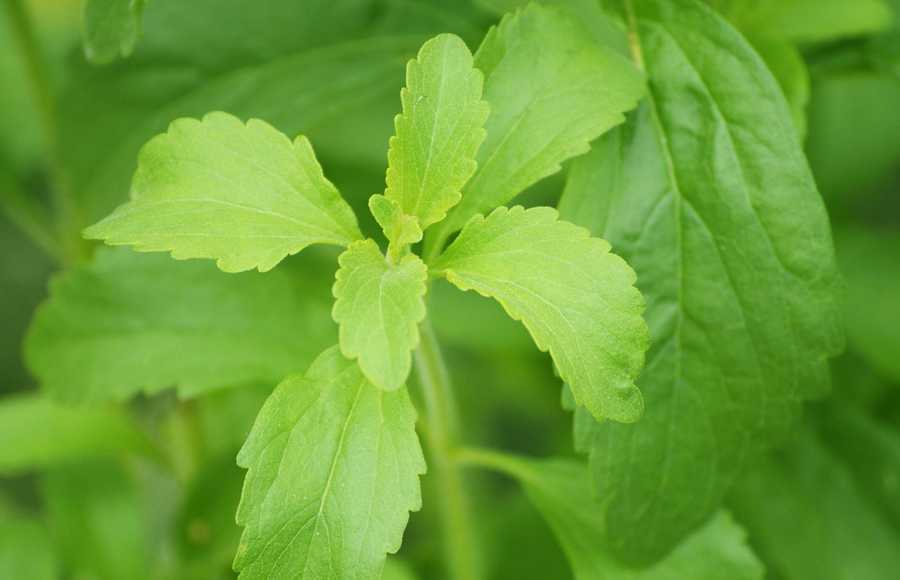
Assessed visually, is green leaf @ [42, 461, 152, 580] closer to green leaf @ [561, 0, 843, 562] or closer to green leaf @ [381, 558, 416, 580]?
green leaf @ [381, 558, 416, 580]

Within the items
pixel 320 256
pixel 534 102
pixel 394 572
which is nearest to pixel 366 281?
pixel 534 102

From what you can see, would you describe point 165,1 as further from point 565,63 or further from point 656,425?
point 656,425

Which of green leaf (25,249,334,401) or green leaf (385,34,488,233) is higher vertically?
green leaf (385,34,488,233)

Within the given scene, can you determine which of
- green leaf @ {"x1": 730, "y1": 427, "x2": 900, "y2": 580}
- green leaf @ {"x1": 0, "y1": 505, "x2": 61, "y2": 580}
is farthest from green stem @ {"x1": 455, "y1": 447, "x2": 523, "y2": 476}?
green leaf @ {"x1": 0, "y1": 505, "x2": 61, "y2": 580}

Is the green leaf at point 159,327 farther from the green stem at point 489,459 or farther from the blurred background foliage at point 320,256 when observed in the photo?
the green stem at point 489,459

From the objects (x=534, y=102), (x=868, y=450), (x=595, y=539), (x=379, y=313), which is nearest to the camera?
(x=379, y=313)

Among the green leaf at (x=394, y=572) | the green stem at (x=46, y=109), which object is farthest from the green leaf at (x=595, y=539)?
the green stem at (x=46, y=109)

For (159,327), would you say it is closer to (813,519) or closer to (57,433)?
(57,433)
